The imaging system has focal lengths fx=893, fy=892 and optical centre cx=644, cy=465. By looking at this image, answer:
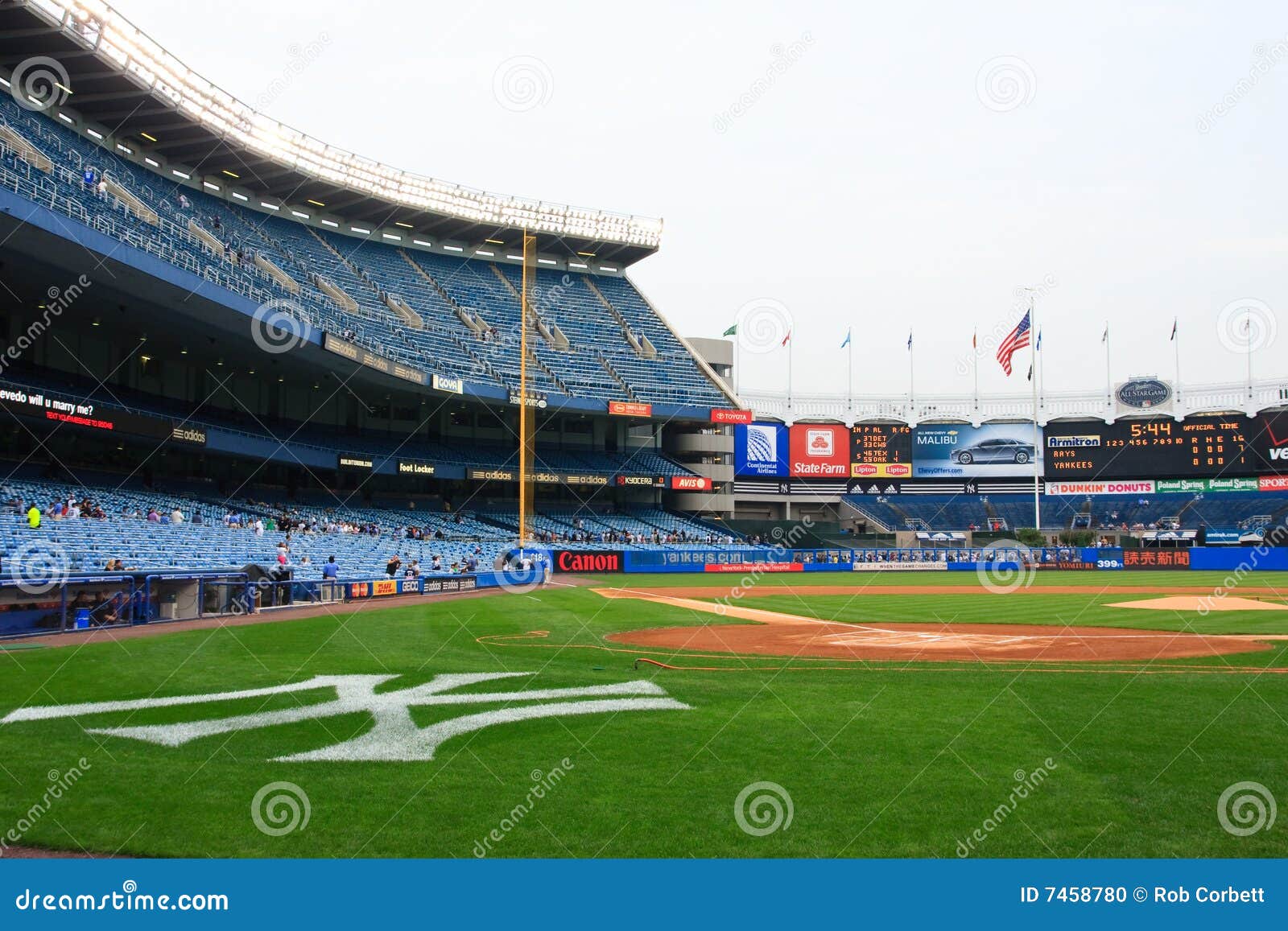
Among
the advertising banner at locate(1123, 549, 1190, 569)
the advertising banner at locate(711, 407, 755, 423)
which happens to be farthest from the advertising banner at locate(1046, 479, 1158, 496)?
the advertising banner at locate(711, 407, 755, 423)

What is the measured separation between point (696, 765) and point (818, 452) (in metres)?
68.1

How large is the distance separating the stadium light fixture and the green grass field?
33672 mm

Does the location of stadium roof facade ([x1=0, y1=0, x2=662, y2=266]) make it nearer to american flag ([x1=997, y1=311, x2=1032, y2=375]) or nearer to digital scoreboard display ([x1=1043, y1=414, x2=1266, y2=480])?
american flag ([x1=997, y1=311, x2=1032, y2=375])

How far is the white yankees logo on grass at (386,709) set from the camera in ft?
29.0

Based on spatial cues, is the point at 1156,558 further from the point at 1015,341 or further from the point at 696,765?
the point at 696,765

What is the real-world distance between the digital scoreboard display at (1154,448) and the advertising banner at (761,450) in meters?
22.4

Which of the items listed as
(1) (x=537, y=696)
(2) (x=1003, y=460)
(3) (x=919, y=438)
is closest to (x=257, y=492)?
(1) (x=537, y=696)

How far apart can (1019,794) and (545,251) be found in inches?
2666

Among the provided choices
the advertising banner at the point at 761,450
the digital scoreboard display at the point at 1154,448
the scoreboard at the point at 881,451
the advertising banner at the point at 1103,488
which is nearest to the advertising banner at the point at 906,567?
the advertising banner at the point at 761,450

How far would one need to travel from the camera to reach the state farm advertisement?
244 feet

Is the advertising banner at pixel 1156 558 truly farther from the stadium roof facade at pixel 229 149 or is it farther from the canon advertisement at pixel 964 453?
the stadium roof facade at pixel 229 149

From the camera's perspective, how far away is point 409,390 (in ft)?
160

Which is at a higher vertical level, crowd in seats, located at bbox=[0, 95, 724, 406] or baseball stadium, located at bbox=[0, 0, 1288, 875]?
crowd in seats, located at bbox=[0, 95, 724, 406]

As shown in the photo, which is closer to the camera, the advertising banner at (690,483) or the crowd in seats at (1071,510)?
the advertising banner at (690,483)
